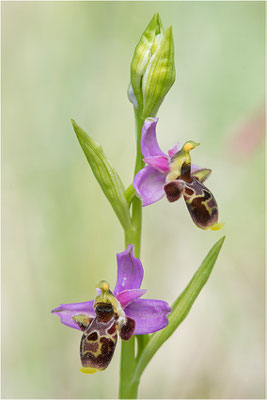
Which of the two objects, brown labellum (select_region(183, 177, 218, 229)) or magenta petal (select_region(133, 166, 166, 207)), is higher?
magenta petal (select_region(133, 166, 166, 207))

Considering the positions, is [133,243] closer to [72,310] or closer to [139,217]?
[139,217]

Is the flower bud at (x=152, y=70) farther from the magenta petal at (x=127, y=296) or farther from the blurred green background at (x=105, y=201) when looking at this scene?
the blurred green background at (x=105, y=201)

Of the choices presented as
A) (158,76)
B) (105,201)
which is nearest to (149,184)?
(158,76)

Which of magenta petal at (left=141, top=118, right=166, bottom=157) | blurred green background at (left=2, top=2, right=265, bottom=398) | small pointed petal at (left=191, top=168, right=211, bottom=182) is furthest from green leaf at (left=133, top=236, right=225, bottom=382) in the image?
blurred green background at (left=2, top=2, right=265, bottom=398)

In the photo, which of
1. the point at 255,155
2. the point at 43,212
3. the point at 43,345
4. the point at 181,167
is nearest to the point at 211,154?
the point at 255,155

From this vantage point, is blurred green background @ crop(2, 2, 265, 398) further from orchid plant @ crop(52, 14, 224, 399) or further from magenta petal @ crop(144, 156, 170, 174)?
magenta petal @ crop(144, 156, 170, 174)

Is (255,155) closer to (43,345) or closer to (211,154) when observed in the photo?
(211,154)

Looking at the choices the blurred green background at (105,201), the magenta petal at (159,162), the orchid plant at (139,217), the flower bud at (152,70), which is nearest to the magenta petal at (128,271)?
the orchid plant at (139,217)
